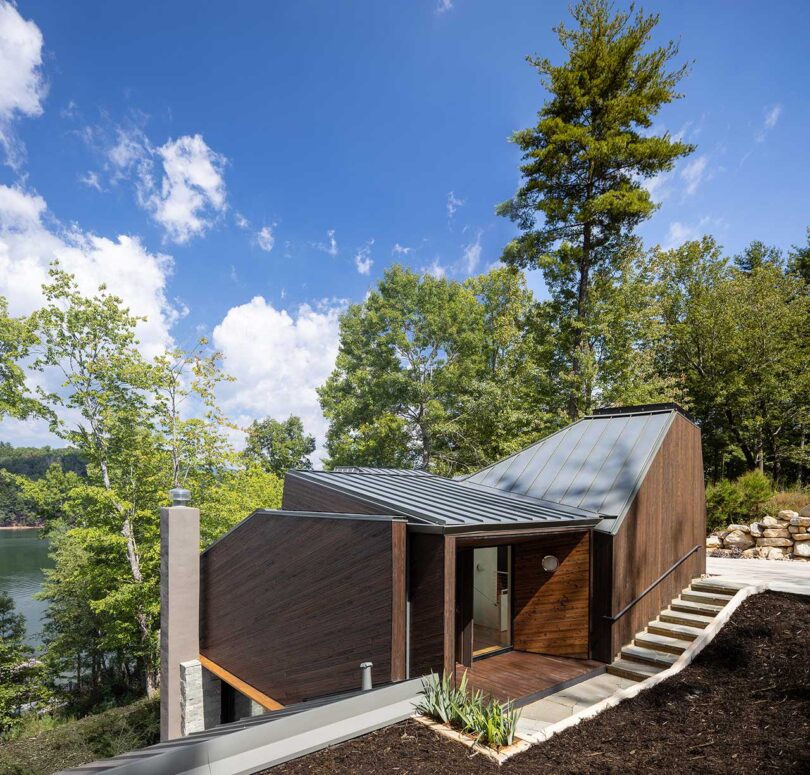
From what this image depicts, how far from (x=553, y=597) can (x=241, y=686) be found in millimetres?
5338

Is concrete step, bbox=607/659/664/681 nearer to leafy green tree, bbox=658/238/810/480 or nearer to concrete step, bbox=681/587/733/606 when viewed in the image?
concrete step, bbox=681/587/733/606

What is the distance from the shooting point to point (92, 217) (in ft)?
57.8

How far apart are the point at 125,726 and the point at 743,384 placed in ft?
72.8

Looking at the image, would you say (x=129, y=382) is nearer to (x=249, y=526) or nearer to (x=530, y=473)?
(x=249, y=526)

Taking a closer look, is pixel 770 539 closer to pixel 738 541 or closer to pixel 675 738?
pixel 738 541

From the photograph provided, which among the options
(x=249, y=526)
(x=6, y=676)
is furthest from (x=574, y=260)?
(x=6, y=676)

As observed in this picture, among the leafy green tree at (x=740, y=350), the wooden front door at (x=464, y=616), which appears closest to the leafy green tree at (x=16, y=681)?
the wooden front door at (x=464, y=616)

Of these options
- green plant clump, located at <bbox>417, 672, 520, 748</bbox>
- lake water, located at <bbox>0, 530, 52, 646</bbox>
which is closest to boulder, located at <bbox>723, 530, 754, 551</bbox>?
green plant clump, located at <bbox>417, 672, 520, 748</bbox>

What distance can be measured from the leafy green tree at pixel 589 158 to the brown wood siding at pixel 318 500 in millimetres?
10469

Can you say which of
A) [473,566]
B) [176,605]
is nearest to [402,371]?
[176,605]

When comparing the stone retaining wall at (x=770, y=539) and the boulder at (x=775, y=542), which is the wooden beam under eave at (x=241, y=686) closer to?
the stone retaining wall at (x=770, y=539)

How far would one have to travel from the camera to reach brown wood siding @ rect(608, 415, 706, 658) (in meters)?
6.55

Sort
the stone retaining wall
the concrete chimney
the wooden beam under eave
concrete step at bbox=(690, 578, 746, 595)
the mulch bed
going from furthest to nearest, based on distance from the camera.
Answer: the stone retaining wall, the concrete chimney, concrete step at bbox=(690, 578, 746, 595), the wooden beam under eave, the mulch bed

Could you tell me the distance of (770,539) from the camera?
41.3ft
